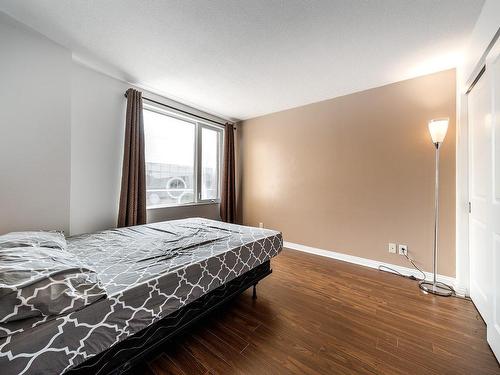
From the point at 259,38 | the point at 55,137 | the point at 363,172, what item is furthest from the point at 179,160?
the point at 363,172

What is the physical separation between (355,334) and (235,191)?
309 centimetres

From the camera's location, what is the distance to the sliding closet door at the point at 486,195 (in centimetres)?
138

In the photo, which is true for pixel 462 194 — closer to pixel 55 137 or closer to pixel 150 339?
pixel 150 339

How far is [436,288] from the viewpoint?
2.23 m

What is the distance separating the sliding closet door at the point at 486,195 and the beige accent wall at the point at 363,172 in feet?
1.39

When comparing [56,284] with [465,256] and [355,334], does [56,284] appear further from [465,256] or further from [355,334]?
[465,256]

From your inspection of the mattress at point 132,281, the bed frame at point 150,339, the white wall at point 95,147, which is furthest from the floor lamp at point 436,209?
the white wall at point 95,147

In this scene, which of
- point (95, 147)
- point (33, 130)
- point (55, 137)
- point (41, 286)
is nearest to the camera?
point (41, 286)

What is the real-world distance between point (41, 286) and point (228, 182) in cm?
329

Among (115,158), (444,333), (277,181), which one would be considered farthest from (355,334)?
(115,158)

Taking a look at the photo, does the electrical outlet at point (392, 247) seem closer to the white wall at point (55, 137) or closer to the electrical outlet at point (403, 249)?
the electrical outlet at point (403, 249)

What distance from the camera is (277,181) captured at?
385 centimetres

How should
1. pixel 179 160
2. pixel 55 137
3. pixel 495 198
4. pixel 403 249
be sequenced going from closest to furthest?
pixel 495 198, pixel 55 137, pixel 403 249, pixel 179 160

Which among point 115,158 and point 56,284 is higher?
point 115,158
